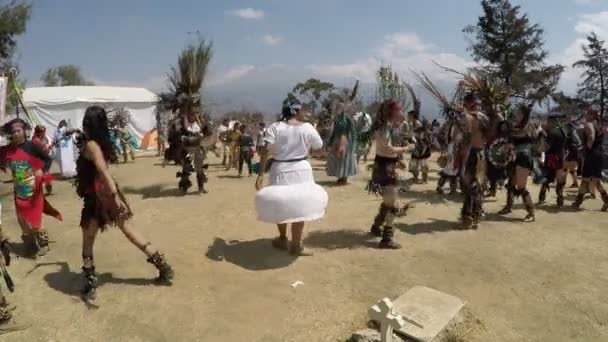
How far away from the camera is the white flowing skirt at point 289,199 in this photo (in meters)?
5.06

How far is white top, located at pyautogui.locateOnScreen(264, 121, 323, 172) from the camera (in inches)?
202

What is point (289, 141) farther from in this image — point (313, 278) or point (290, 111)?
point (313, 278)

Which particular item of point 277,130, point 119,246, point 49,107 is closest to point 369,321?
point 277,130

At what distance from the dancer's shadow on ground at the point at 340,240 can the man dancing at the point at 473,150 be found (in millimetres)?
1532

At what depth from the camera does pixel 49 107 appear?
19.7 m

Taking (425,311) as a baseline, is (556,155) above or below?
above

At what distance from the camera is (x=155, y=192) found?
9.98 meters

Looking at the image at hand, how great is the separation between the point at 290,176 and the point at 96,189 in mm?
1942

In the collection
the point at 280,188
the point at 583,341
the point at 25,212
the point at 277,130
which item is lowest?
the point at 583,341

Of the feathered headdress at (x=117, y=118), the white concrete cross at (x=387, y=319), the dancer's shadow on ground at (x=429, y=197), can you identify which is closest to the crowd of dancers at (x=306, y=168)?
the dancer's shadow on ground at (x=429, y=197)

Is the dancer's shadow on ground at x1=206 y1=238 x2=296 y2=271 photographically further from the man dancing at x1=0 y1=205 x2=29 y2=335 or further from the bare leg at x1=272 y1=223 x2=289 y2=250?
the man dancing at x1=0 y1=205 x2=29 y2=335

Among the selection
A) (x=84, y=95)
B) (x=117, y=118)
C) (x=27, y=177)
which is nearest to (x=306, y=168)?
(x=27, y=177)

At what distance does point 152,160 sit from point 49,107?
628 cm

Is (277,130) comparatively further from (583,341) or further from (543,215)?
(543,215)
